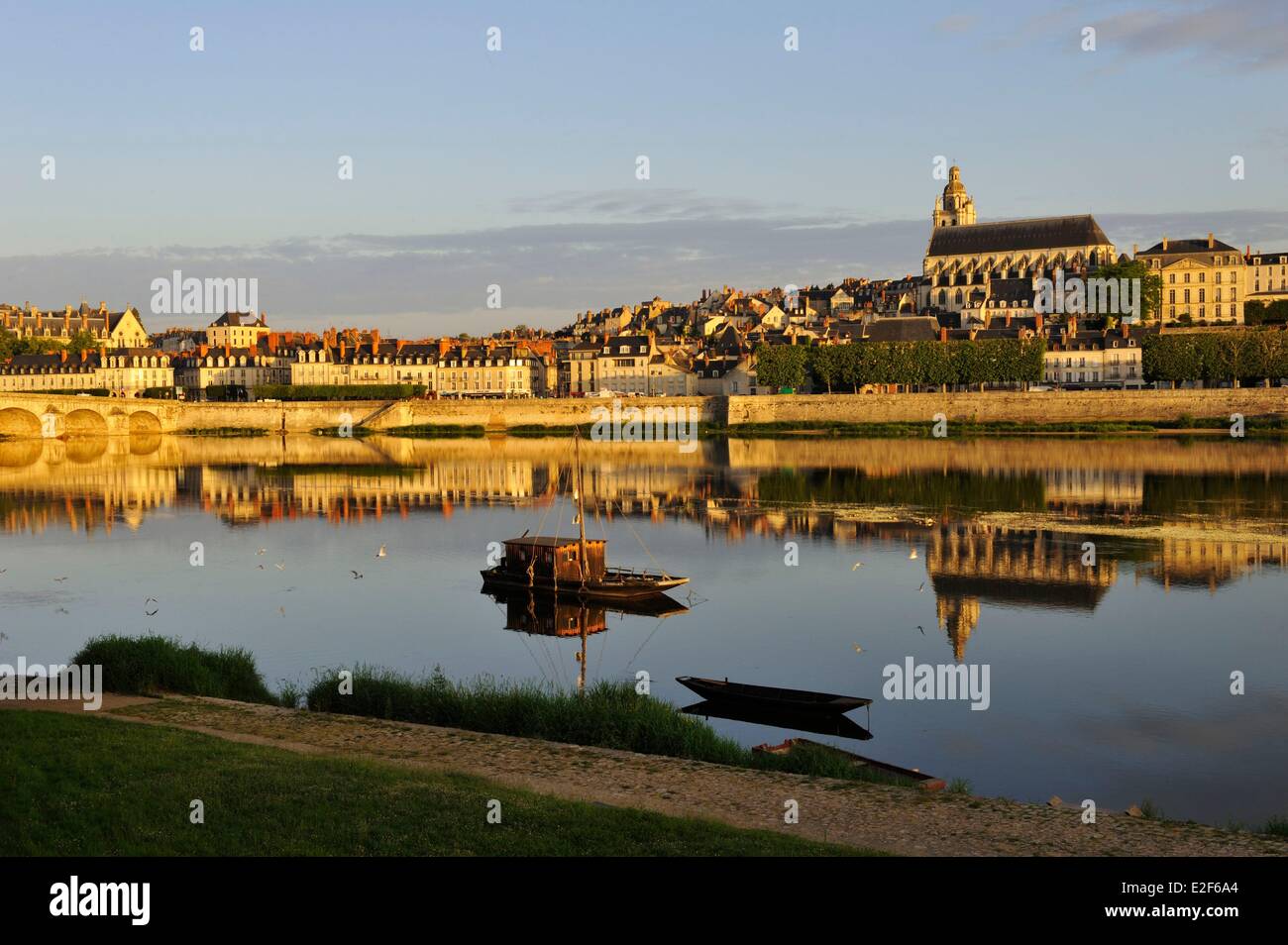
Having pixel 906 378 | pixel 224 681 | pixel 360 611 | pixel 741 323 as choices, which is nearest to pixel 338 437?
pixel 906 378

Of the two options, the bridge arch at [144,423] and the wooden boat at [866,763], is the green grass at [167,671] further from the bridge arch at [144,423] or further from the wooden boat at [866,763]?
the bridge arch at [144,423]

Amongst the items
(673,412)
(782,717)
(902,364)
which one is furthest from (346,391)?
(782,717)

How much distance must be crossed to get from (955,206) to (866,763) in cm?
11543

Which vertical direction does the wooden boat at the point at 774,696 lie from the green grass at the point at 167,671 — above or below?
below

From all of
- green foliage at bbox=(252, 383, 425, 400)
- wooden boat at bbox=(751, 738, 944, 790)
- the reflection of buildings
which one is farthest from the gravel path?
green foliage at bbox=(252, 383, 425, 400)

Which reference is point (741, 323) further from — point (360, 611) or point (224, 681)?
point (224, 681)

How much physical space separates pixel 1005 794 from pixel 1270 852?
3.08 m

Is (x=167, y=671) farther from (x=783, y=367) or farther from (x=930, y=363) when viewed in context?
(x=783, y=367)

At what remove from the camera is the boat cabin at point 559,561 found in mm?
21547

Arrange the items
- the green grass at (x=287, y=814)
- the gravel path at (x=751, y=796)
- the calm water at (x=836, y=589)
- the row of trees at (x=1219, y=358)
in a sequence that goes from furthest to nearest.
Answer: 1. the row of trees at (x=1219, y=358)
2. the calm water at (x=836, y=589)
3. the gravel path at (x=751, y=796)
4. the green grass at (x=287, y=814)

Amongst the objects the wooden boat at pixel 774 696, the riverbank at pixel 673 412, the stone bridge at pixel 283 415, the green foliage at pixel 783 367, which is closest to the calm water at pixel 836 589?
the wooden boat at pixel 774 696

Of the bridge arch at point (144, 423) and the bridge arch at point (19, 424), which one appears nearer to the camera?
the bridge arch at point (19, 424)

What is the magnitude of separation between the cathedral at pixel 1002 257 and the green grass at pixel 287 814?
279 feet
